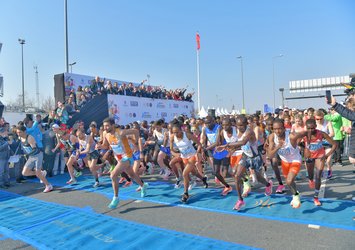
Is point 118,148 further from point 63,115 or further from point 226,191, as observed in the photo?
point 63,115

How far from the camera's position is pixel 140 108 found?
15461mm

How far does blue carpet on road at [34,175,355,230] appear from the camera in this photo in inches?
182

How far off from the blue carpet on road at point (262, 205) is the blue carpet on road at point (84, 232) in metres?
1.30

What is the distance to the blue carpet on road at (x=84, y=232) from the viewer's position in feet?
13.1

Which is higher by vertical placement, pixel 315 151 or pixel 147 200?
pixel 315 151

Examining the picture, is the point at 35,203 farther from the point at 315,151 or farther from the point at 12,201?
the point at 315,151

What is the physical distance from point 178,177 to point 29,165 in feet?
12.8

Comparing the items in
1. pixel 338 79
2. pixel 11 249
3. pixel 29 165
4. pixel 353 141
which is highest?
pixel 338 79

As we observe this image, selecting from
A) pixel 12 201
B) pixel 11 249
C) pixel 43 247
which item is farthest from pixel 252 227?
pixel 12 201

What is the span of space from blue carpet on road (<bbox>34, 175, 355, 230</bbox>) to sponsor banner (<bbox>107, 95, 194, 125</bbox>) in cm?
666

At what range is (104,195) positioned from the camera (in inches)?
269

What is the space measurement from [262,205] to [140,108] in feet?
35.9

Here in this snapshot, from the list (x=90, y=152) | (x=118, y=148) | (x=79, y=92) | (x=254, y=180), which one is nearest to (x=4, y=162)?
(x=90, y=152)

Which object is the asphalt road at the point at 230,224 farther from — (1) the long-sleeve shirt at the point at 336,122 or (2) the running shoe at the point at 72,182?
(1) the long-sleeve shirt at the point at 336,122
